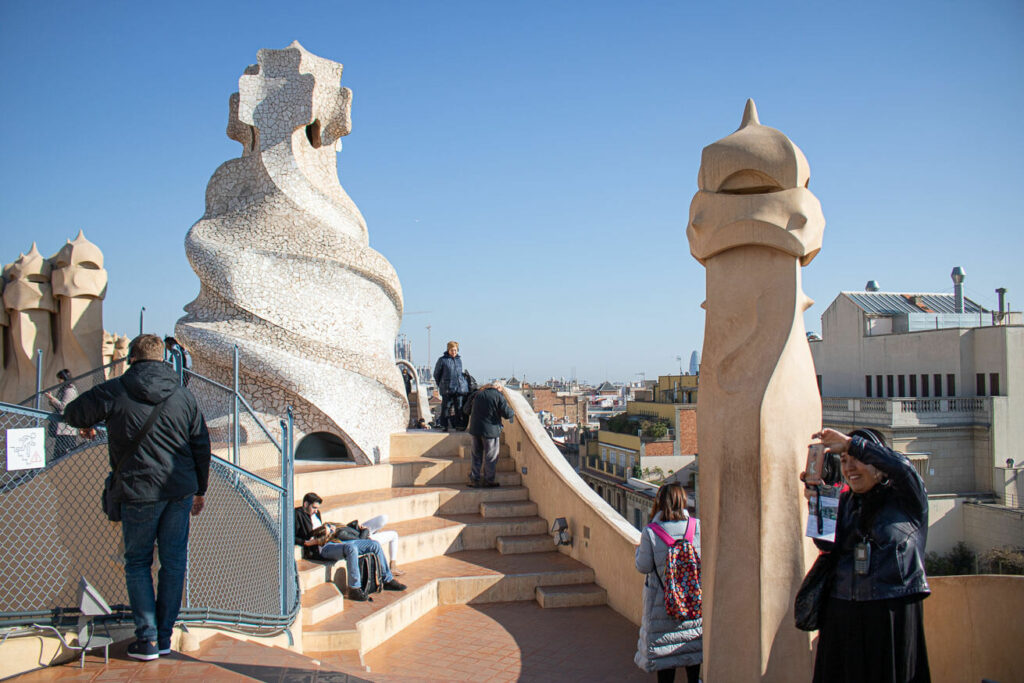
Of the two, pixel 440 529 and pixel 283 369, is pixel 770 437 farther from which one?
pixel 283 369

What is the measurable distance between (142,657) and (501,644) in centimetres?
292

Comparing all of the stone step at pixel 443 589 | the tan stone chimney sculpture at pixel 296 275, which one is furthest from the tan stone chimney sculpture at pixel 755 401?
the tan stone chimney sculpture at pixel 296 275

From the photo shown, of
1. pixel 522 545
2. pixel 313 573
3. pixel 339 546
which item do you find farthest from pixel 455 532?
pixel 313 573

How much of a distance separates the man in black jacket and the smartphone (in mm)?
2979

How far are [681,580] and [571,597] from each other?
2.63 metres

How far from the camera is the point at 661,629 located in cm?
432

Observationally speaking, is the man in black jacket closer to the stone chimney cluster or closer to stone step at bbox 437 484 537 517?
stone step at bbox 437 484 537 517

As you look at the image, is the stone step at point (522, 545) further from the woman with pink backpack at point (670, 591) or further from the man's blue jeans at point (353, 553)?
the woman with pink backpack at point (670, 591)

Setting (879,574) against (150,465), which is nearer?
(879,574)

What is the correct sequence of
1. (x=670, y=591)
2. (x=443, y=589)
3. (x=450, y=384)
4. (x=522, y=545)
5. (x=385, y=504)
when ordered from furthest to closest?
(x=450, y=384), (x=385, y=504), (x=522, y=545), (x=443, y=589), (x=670, y=591)

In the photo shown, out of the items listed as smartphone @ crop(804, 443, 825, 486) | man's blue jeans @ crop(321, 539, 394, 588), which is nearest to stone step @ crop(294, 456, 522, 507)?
man's blue jeans @ crop(321, 539, 394, 588)

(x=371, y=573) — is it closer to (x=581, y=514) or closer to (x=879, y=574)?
(x=581, y=514)

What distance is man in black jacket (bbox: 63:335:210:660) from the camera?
362 cm

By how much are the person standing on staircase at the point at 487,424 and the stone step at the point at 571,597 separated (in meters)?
2.24
